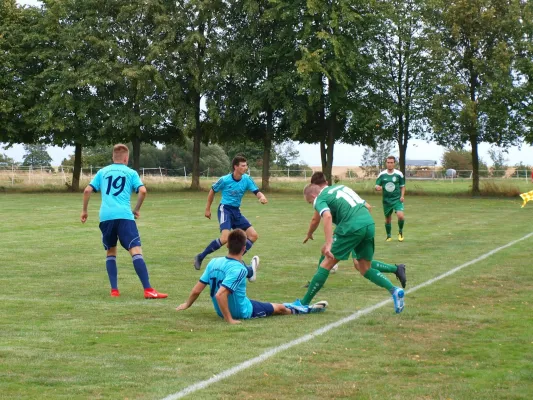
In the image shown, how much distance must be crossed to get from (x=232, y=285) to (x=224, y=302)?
0.68 feet

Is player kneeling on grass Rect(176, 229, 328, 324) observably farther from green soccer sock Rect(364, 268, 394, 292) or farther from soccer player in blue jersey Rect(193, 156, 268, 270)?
soccer player in blue jersey Rect(193, 156, 268, 270)

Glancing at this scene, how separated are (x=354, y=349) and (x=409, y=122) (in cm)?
4680

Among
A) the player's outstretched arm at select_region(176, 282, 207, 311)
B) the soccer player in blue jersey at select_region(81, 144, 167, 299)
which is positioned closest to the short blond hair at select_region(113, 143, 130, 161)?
the soccer player in blue jersey at select_region(81, 144, 167, 299)

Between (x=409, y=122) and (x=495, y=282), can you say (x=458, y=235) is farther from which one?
(x=409, y=122)

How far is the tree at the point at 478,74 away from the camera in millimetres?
48750

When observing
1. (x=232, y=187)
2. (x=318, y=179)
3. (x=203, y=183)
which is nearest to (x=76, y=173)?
(x=203, y=183)

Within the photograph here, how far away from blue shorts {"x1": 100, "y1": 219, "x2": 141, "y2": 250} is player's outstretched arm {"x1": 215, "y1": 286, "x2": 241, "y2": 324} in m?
2.30

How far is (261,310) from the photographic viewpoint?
375 inches

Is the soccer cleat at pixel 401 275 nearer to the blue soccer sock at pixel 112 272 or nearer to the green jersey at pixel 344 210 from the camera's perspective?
the green jersey at pixel 344 210

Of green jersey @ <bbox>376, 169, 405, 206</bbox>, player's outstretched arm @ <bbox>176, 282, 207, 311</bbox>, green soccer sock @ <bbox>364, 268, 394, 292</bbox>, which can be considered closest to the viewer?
player's outstretched arm @ <bbox>176, 282, 207, 311</bbox>

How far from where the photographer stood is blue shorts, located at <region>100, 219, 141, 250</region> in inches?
432

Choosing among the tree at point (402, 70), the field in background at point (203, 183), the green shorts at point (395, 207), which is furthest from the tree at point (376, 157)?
the green shorts at point (395, 207)

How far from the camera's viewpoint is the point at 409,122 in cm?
5353

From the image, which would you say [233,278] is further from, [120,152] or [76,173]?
[76,173]
